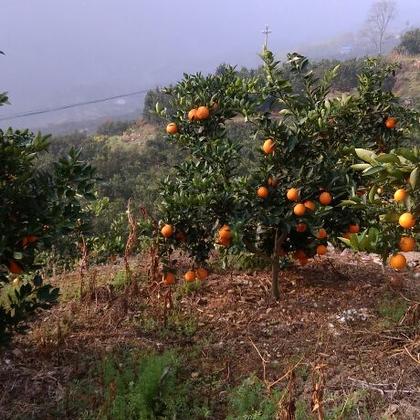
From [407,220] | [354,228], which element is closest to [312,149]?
[354,228]

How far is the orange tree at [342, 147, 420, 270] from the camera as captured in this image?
2.07 meters

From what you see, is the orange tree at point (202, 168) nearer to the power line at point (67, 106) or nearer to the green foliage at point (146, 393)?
the green foliage at point (146, 393)

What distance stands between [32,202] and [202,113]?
55.4 inches

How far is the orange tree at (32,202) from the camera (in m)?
2.54

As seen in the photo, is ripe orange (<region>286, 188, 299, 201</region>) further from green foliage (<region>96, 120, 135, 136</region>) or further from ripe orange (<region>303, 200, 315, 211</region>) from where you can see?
green foliage (<region>96, 120, 135, 136</region>)

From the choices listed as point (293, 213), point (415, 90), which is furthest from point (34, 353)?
point (415, 90)

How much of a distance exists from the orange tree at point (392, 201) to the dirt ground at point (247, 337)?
2.37 ft

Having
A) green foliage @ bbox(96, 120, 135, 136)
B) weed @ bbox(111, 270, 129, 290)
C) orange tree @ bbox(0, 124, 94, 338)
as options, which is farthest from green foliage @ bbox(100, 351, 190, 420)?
green foliage @ bbox(96, 120, 135, 136)

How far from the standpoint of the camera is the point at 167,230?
3461 mm

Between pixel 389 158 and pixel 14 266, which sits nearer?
pixel 389 158

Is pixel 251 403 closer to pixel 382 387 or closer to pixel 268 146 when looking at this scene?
pixel 382 387

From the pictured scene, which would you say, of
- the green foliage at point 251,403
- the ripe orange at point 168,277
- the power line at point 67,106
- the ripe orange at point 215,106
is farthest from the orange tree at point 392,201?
the power line at point 67,106

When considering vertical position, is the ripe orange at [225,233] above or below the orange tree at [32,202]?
below

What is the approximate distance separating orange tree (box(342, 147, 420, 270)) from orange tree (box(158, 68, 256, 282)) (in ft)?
3.71
